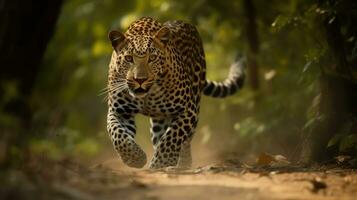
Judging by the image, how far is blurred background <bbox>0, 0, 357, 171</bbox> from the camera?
802 cm

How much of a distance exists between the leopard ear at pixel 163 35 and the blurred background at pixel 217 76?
1189 millimetres

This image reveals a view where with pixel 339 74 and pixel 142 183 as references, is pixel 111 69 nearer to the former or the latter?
pixel 339 74

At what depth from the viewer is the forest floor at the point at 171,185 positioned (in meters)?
6.20

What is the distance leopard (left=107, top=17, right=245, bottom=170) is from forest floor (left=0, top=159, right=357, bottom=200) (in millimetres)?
1775

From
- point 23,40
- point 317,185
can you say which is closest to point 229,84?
point 23,40

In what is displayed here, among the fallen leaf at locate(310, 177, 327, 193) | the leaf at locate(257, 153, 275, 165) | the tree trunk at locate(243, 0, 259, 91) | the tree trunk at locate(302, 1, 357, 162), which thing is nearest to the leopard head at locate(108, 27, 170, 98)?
the leaf at locate(257, 153, 275, 165)

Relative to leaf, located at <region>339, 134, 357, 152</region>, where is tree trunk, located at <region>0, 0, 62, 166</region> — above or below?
above

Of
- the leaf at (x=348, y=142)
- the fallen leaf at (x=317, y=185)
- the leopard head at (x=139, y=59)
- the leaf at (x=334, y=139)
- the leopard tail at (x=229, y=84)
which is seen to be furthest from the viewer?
the leopard tail at (x=229, y=84)

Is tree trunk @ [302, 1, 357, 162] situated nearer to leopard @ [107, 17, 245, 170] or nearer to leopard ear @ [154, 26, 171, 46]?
leopard @ [107, 17, 245, 170]

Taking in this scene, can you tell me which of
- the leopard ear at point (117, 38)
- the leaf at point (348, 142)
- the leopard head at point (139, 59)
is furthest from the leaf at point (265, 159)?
the leopard ear at point (117, 38)

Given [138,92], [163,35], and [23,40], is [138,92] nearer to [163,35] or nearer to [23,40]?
[163,35]

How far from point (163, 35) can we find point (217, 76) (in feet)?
20.5

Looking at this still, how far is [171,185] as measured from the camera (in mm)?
7031

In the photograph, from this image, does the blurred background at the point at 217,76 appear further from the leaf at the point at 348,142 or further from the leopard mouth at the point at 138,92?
the leopard mouth at the point at 138,92
